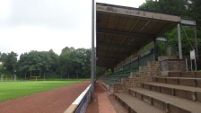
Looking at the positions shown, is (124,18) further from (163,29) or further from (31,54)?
(31,54)

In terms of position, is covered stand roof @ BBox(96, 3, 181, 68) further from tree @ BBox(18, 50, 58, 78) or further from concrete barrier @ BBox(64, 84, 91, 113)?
tree @ BBox(18, 50, 58, 78)

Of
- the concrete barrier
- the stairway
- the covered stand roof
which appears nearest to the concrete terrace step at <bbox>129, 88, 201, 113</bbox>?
the stairway

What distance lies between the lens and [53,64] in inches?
3565

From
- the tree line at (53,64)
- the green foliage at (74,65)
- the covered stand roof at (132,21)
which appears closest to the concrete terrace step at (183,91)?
the covered stand roof at (132,21)

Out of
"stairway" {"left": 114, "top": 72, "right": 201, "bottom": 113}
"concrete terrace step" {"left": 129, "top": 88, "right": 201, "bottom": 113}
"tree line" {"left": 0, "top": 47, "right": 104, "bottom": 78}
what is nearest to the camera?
"concrete terrace step" {"left": 129, "top": 88, "right": 201, "bottom": 113}

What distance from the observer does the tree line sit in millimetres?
82438

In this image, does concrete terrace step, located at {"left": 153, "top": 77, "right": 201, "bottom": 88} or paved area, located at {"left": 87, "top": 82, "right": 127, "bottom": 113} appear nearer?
concrete terrace step, located at {"left": 153, "top": 77, "right": 201, "bottom": 88}

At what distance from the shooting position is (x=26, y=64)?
8531 centimetres

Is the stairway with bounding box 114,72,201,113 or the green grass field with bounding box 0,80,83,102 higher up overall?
the stairway with bounding box 114,72,201,113

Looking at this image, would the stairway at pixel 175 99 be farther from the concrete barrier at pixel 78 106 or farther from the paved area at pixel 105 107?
the concrete barrier at pixel 78 106

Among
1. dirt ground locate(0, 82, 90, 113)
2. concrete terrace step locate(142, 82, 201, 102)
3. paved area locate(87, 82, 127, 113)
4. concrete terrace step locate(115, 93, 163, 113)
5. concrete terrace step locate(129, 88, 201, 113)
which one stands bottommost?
dirt ground locate(0, 82, 90, 113)

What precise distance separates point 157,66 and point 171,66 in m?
1.09

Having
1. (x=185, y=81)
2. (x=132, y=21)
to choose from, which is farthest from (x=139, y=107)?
(x=132, y=21)

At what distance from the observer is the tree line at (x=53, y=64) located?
82.4 meters
